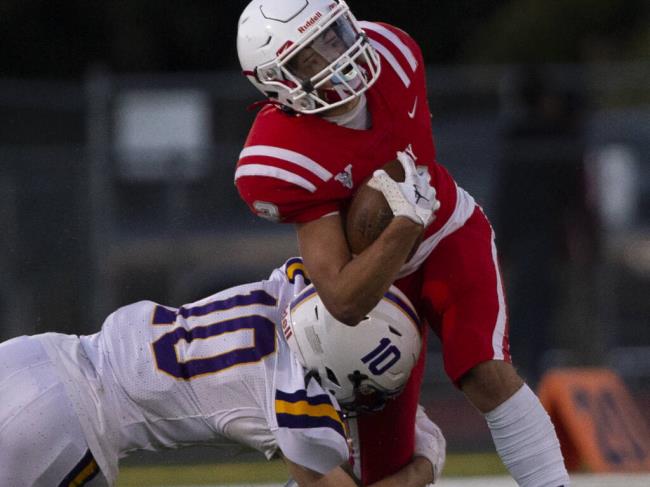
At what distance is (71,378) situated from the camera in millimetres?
3764

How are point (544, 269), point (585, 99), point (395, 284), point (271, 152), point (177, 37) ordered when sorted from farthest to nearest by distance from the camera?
1. point (177, 37)
2. point (585, 99)
3. point (544, 269)
4. point (395, 284)
5. point (271, 152)

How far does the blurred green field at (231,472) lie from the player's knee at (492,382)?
2.05 metres

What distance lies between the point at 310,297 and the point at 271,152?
403mm

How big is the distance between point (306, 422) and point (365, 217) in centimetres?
55

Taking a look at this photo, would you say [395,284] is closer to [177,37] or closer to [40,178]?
[40,178]

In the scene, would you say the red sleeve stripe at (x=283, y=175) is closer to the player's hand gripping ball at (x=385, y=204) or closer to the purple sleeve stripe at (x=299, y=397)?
the player's hand gripping ball at (x=385, y=204)

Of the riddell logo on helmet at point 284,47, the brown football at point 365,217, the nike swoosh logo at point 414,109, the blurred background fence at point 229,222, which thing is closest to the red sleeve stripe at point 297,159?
the brown football at point 365,217

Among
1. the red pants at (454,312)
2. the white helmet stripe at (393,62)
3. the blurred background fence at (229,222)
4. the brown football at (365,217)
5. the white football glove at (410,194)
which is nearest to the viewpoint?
the white football glove at (410,194)

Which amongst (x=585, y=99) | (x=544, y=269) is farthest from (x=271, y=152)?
(x=585, y=99)

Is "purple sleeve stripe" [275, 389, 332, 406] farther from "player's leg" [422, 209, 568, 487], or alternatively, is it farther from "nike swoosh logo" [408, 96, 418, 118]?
"nike swoosh logo" [408, 96, 418, 118]

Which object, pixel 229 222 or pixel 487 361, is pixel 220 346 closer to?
pixel 487 361

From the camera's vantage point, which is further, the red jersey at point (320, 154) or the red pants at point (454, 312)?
the red pants at point (454, 312)

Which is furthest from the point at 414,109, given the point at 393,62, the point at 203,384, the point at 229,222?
the point at 229,222

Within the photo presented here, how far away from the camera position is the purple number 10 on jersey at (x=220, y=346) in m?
3.80
